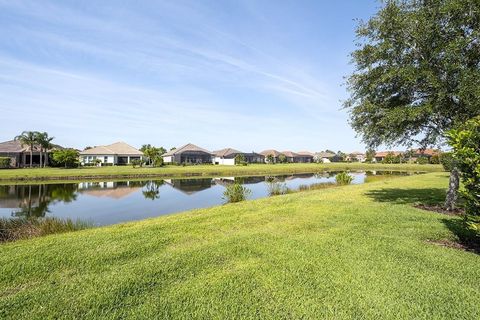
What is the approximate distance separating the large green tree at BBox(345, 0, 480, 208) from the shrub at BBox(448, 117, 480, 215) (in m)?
4.95

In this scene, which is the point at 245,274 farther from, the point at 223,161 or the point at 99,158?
the point at 223,161

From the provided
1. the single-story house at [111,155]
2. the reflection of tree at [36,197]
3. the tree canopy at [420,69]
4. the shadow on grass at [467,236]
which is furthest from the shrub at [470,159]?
the single-story house at [111,155]

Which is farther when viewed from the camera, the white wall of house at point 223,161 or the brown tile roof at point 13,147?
the white wall of house at point 223,161

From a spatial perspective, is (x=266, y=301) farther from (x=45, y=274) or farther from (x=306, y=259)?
(x=45, y=274)

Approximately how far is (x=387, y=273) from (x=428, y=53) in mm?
11354

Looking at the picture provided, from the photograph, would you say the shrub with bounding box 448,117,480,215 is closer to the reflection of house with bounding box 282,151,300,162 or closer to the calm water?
the calm water

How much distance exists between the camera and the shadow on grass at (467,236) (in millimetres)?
8207

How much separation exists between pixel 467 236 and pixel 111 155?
81988mm

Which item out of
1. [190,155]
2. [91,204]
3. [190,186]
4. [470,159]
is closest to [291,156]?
[190,155]

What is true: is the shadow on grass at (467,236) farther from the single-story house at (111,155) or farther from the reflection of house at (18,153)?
the single-story house at (111,155)

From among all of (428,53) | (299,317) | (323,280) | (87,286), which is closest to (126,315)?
(87,286)

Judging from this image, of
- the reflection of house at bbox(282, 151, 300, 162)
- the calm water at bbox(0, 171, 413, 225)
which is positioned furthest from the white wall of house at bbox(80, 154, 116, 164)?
the reflection of house at bbox(282, 151, 300, 162)

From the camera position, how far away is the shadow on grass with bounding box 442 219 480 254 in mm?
8207

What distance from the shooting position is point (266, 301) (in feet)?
17.4
